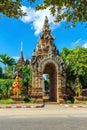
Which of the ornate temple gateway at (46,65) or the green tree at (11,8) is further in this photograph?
the ornate temple gateway at (46,65)

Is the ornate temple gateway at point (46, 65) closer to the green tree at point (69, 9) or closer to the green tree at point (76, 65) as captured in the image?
the green tree at point (76, 65)

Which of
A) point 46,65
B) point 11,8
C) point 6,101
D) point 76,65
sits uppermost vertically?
point 76,65

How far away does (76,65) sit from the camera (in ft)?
134

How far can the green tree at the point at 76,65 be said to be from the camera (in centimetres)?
3884

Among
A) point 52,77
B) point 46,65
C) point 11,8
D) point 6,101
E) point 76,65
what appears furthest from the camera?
point 76,65

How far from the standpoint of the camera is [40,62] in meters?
34.4

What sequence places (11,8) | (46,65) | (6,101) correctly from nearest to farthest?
(11,8) < (6,101) < (46,65)

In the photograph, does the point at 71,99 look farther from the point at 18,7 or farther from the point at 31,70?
the point at 18,7

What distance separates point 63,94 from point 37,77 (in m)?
3.09

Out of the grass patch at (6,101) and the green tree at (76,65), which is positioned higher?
the green tree at (76,65)

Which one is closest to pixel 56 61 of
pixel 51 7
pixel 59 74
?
pixel 59 74

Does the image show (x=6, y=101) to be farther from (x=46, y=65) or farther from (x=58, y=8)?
(x=58, y=8)

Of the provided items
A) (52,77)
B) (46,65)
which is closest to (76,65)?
(52,77)

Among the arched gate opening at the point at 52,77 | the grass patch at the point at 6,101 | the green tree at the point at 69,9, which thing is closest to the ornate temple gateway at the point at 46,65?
the arched gate opening at the point at 52,77
